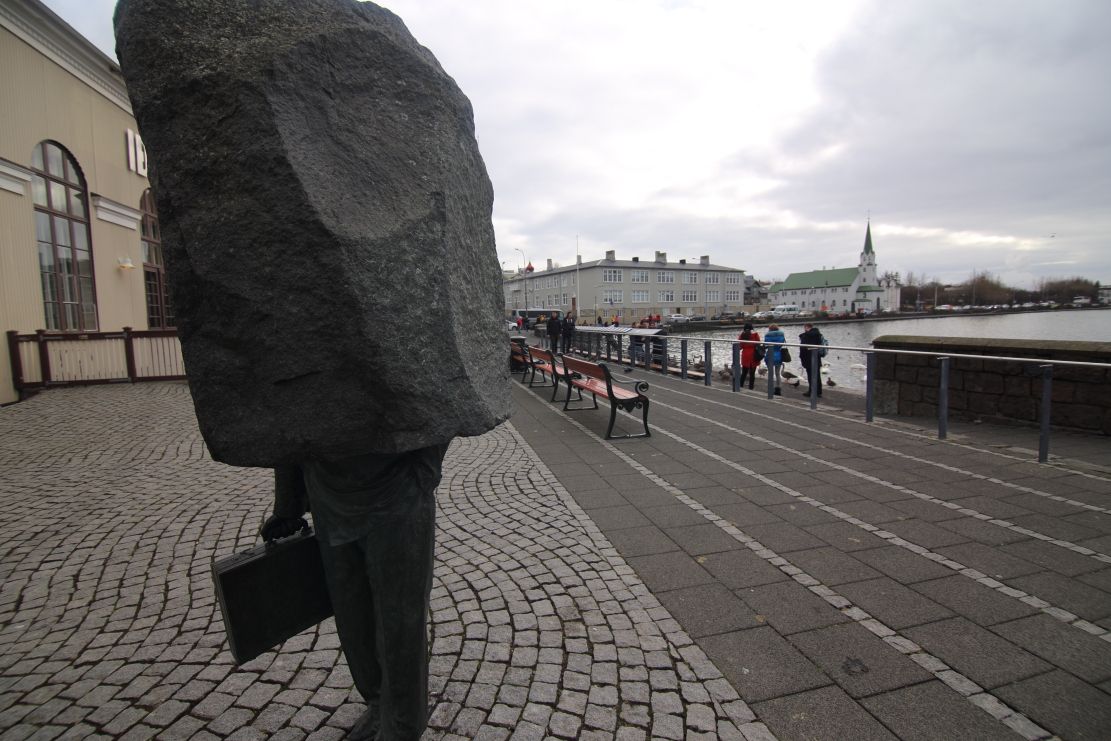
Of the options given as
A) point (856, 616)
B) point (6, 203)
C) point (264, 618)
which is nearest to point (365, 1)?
point (264, 618)

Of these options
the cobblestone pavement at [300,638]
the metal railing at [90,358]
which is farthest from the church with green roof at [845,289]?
the cobblestone pavement at [300,638]

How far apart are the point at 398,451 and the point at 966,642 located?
9.34 feet

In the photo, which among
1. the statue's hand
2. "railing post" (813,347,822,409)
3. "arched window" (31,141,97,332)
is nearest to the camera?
the statue's hand

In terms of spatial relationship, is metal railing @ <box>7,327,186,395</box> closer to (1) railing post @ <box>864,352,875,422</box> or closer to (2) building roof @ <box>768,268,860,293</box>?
(1) railing post @ <box>864,352,875,422</box>

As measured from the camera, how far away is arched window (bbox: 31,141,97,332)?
11461 millimetres

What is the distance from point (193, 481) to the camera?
5566 mm

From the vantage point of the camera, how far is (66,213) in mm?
12203

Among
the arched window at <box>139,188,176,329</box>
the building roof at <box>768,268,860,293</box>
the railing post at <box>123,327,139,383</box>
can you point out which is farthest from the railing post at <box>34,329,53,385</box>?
the building roof at <box>768,268,860,293</box>

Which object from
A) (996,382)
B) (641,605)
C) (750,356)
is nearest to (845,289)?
(750,356)

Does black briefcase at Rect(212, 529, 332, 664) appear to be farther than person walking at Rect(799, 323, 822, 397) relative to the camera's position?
No

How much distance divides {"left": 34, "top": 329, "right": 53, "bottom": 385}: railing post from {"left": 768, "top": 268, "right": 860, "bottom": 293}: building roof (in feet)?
385

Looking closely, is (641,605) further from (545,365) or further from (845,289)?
(845,289)

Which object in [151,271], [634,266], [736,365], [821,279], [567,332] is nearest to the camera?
[736,365]

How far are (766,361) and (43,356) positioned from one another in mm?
13692
